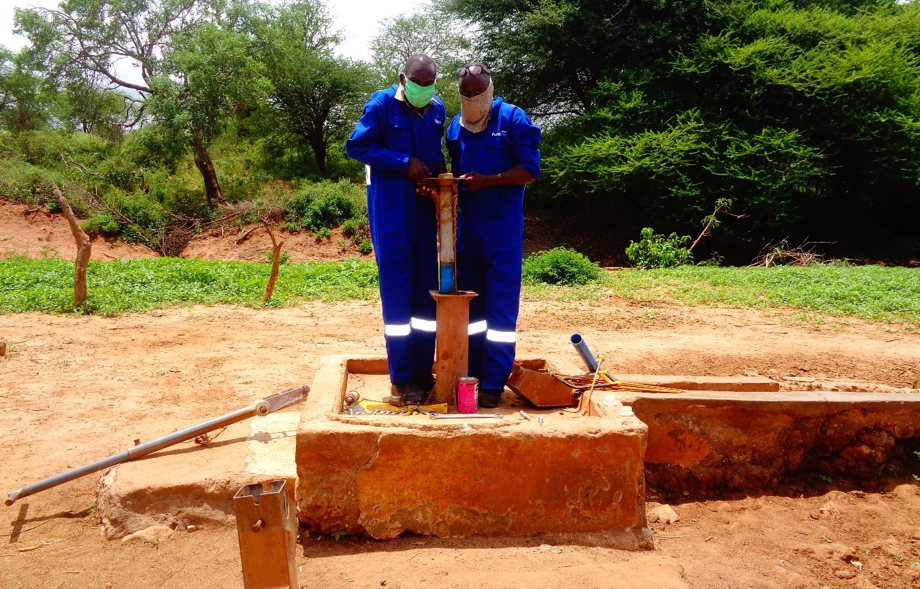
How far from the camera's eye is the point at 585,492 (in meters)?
2.71

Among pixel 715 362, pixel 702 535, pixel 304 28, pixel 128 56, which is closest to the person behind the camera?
pixel 702 535

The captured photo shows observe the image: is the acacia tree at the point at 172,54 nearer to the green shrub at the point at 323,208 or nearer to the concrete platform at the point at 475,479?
the green shrub at the point at 323,208

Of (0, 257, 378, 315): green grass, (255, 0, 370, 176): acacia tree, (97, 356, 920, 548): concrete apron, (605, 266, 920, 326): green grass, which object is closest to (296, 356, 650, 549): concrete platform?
(97, 356, 920, 548): concrete apron

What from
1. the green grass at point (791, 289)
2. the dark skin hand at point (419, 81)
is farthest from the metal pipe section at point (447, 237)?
the green grass at point (791, 289)

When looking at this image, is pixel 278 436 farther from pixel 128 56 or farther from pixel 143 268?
pixel 128 56

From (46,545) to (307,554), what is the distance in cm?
120

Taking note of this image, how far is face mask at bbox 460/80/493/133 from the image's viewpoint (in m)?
3.24

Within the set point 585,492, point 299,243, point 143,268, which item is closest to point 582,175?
point 299,243

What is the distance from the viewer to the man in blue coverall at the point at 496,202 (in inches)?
129

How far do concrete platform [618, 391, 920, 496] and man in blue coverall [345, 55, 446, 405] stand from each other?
1.21 metres

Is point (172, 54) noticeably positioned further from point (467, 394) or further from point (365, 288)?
point (467, 394)

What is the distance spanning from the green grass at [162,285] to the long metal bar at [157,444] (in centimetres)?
480

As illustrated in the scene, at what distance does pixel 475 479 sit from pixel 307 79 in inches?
752

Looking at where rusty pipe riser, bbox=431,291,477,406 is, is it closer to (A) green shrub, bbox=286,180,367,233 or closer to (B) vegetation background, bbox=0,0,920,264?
(B) vegetation background, bbox=0,0,920,264
